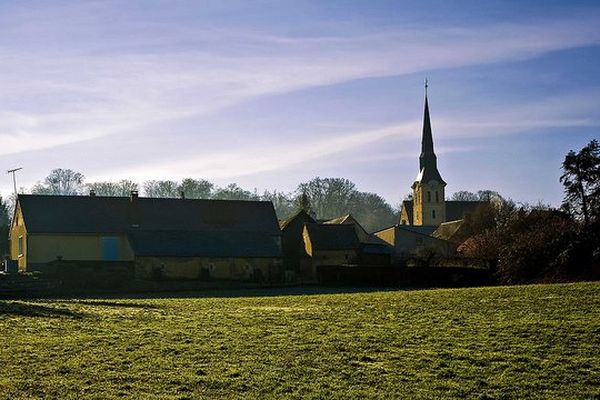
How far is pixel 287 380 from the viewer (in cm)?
1031

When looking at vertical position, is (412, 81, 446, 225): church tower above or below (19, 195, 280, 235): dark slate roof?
above

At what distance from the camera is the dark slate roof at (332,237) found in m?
55.2

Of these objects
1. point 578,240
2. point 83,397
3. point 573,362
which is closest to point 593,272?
point 578,240

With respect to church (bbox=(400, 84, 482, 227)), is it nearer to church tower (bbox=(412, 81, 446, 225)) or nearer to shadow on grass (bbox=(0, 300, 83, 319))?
Answer: church tower (bbox=(412, 81, 446, 225))

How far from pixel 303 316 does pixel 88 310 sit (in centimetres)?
657

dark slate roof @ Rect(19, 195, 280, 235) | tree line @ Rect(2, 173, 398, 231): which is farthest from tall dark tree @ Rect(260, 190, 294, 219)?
dark slate roof @ Rect(19, 195, 280, 235)

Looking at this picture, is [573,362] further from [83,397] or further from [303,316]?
[303,316]

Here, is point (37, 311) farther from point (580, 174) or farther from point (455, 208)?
point (455, 208)

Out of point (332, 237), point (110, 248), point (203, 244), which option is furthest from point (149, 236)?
point (332, 237)

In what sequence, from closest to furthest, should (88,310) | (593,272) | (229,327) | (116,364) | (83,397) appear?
1. (83,397)
2. (116,364)
3. (229,327)
4. (88,310)
5. (593,272)

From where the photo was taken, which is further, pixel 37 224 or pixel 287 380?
pixel 37 224

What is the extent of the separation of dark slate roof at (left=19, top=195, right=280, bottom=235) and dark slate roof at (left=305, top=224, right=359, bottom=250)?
9.80 ft

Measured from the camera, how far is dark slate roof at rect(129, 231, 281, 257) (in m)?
49.2

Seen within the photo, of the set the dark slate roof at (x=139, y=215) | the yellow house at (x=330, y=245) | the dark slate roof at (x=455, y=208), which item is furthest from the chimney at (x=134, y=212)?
the dark slate roof at (x=455, y=208)
